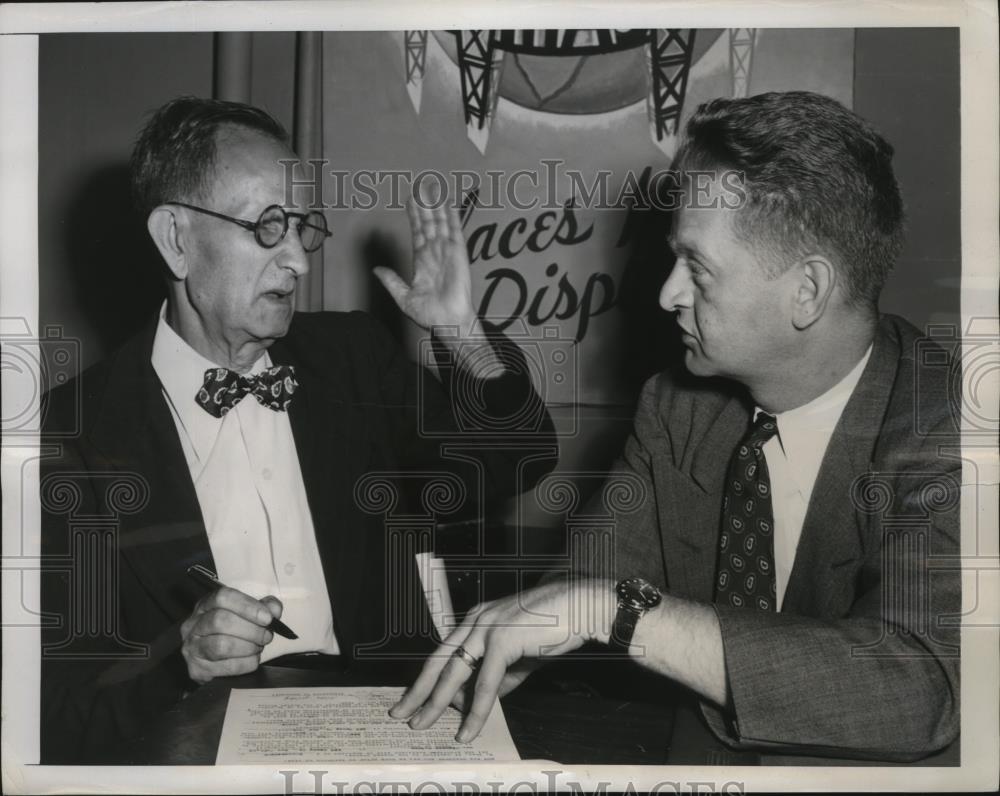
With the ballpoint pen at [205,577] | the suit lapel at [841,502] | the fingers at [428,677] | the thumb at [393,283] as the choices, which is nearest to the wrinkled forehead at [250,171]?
the thumb at [393,283]

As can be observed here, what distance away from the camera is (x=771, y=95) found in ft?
4.85

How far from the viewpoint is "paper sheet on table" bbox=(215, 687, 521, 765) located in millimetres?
1470

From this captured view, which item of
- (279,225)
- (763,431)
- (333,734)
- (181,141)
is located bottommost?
(333,734)

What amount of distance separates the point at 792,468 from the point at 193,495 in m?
0.90

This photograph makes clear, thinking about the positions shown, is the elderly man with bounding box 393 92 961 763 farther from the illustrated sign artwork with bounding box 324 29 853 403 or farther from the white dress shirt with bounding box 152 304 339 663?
the white dress shirt with bounding box 152 304 339 663

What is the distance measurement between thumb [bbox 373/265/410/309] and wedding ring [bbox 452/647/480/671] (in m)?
0.52

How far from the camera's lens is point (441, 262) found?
→ 5.03 ft

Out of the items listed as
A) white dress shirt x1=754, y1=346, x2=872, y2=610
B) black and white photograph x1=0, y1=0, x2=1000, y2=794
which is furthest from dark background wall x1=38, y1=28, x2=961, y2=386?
white dress shirt x1=754, y1=346, x2=872, y2=610

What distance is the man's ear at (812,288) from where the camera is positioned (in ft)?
4.62

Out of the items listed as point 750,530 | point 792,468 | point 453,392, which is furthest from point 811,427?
point 453,392

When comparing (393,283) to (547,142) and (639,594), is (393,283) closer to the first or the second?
(547,142)

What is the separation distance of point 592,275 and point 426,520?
0.45m

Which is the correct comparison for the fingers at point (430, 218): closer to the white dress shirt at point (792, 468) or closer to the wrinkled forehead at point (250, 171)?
the wrinkled forehead at point (250, 171)

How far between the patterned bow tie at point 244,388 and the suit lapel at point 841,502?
31.5 inches
